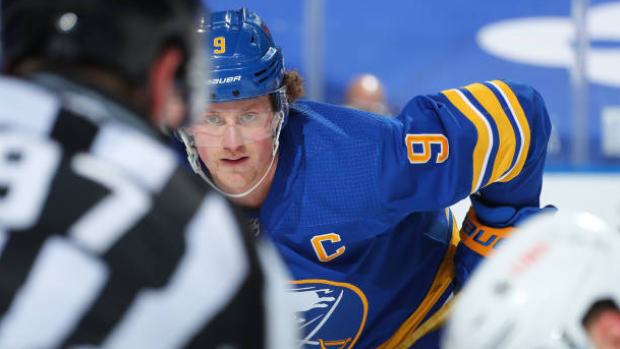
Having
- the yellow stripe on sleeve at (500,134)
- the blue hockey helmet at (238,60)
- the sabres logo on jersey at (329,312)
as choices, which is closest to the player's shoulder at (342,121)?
the blue hockey helmet at (238,60)

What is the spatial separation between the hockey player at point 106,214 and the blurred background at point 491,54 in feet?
9.78

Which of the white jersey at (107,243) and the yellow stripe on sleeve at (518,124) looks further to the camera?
the yellow stripe on sleeve at (518,124)

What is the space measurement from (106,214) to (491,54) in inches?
132

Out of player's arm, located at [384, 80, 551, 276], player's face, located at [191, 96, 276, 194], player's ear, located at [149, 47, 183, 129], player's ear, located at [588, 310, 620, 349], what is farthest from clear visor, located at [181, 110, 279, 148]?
player's ear, located at [588, 310, 620, 349]

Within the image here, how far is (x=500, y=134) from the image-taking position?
1793mm

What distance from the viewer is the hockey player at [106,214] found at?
→ 74 centimetres

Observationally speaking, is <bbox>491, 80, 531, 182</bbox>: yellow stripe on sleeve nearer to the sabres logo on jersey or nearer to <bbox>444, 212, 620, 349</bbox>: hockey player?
the sabres logo on jersey

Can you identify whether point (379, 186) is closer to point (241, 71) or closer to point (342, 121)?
point (342, 121)

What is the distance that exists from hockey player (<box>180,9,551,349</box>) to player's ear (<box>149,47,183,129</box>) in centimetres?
89

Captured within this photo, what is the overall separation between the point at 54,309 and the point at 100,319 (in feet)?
0.14

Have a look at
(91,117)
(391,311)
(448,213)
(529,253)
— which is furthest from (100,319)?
(448,213)

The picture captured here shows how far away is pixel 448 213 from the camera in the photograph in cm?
225

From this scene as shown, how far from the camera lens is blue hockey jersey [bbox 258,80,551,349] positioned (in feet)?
5.76

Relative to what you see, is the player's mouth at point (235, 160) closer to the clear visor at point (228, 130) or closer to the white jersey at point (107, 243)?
the clear visor at point (228, 130)
